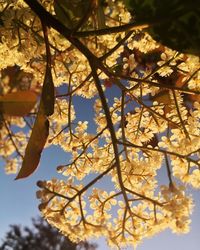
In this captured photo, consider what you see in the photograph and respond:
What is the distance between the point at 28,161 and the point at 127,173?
271 mm

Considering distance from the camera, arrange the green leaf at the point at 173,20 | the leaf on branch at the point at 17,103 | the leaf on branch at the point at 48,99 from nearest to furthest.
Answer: the green leaf at the point at 173,20
the leaf on branch at the point at 17,103
the leaf on branch at the point at 48,99

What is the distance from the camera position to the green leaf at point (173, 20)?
532 millimetres

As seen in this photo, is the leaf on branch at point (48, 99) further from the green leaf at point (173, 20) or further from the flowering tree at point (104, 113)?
the green leaf at point (173, 20)

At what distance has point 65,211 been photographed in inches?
39.3

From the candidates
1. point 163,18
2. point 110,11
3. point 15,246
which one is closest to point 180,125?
point 110,11

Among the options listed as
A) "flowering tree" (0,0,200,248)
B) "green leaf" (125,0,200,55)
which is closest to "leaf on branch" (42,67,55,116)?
"flowering tree" (0,0,200,248)

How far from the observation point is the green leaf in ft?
1.74

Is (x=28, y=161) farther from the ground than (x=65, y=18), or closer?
closer

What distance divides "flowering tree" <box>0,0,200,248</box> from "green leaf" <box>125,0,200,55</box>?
17 centimetres

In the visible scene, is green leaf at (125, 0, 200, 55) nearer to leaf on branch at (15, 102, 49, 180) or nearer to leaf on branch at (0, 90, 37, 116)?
leaf on branch at (0, 90, 37, 116)

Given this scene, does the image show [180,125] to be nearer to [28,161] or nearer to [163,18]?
[28,161]

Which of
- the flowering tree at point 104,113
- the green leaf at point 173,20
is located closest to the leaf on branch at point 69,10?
the flowering tree at point 104,113

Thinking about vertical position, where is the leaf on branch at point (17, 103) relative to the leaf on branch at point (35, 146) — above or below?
below

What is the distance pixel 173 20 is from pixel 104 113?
1.60 feet
